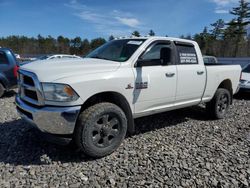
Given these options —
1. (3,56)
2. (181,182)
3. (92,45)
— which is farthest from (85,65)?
(92,45)

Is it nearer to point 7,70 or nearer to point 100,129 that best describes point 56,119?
point 100,129

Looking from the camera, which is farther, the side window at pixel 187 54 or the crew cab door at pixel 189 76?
the side window at pixel 187 54

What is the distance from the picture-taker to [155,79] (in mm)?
4230

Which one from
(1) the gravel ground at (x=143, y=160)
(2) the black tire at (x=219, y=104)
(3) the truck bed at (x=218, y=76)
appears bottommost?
(1) the gravel ground at (x=143, y=160)

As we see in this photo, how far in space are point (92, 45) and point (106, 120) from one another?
165ft

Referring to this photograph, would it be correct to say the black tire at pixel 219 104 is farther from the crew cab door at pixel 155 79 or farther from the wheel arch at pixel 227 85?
the crew cab door at pixel 155 79

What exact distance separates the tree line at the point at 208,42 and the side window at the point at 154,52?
2792 cm

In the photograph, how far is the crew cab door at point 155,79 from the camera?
4.06m

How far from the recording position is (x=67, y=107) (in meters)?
3.28

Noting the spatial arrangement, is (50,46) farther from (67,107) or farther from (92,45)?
(67,107)

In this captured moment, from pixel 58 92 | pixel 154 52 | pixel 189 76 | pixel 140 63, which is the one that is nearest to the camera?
pixel 58 92

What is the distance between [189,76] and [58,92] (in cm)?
280

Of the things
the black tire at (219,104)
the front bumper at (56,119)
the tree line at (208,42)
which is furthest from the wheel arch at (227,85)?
the tree line at (208,42)

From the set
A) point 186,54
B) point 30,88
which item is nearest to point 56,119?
point 30,88
